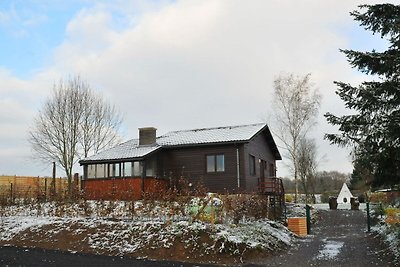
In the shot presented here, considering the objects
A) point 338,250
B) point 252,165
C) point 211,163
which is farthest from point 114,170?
point 338,250

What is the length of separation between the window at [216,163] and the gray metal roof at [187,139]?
2.90ft

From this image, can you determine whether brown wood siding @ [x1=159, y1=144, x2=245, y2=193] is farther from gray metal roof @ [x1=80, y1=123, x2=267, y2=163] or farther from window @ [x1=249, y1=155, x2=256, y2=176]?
window @ [x1=249, y1=155, x2=256, y2=176]

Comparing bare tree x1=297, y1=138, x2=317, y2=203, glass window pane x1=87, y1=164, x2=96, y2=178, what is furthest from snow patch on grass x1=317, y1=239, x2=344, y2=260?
bare tree x1=297, y1=138, x2=317, y2=203

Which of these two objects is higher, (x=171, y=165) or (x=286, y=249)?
(x=171, y=165)

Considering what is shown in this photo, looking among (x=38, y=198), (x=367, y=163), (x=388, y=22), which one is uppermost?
(x=388, y=22)

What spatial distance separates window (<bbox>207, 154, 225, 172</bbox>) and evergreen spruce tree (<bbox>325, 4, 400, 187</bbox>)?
1142 centimetres

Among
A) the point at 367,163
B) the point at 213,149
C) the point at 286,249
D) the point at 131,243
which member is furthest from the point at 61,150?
the point at 367,163

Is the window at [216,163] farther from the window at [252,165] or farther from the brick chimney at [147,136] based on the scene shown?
the brick chimney at [147,136]

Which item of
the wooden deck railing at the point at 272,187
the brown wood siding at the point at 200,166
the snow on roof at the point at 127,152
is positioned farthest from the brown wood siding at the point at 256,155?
the snow on roof at the point at 127,152

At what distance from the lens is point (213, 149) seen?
2159 cm

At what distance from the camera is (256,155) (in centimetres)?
2355

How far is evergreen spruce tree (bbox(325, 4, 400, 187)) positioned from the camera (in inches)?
363

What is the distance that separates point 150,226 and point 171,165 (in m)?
10.0

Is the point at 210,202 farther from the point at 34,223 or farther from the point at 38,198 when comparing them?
the point at 38,198
